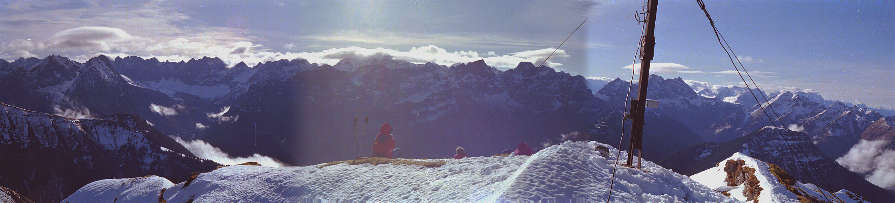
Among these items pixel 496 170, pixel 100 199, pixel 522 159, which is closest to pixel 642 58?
pixel 522 159

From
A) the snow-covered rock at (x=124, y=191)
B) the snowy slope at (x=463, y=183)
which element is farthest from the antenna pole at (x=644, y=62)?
the snow-covered rock at (x=124, y=191)

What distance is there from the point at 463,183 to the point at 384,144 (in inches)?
791

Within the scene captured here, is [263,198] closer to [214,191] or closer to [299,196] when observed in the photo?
[299,196]

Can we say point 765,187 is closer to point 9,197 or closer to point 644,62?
point 644,62

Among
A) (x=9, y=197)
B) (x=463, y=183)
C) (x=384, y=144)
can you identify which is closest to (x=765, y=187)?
(x=463, y=183)

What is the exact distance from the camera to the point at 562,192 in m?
9.34

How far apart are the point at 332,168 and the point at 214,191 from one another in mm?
4023

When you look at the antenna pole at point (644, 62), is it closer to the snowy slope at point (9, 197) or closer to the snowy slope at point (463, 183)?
the snowy slope at point (463, 183)

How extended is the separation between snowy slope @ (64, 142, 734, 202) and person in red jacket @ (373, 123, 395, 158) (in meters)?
13.5

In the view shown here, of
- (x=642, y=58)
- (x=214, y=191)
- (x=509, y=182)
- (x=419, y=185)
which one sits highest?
(x=642, y=58)

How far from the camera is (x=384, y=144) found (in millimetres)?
31281

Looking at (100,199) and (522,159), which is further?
(100,199)

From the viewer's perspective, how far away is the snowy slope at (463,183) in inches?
387

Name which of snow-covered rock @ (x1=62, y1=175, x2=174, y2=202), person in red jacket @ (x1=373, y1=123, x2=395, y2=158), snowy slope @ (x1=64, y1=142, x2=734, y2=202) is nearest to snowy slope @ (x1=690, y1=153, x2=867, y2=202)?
snowy slope @ (x1=64, y1=142, x2=734, y2=202)
